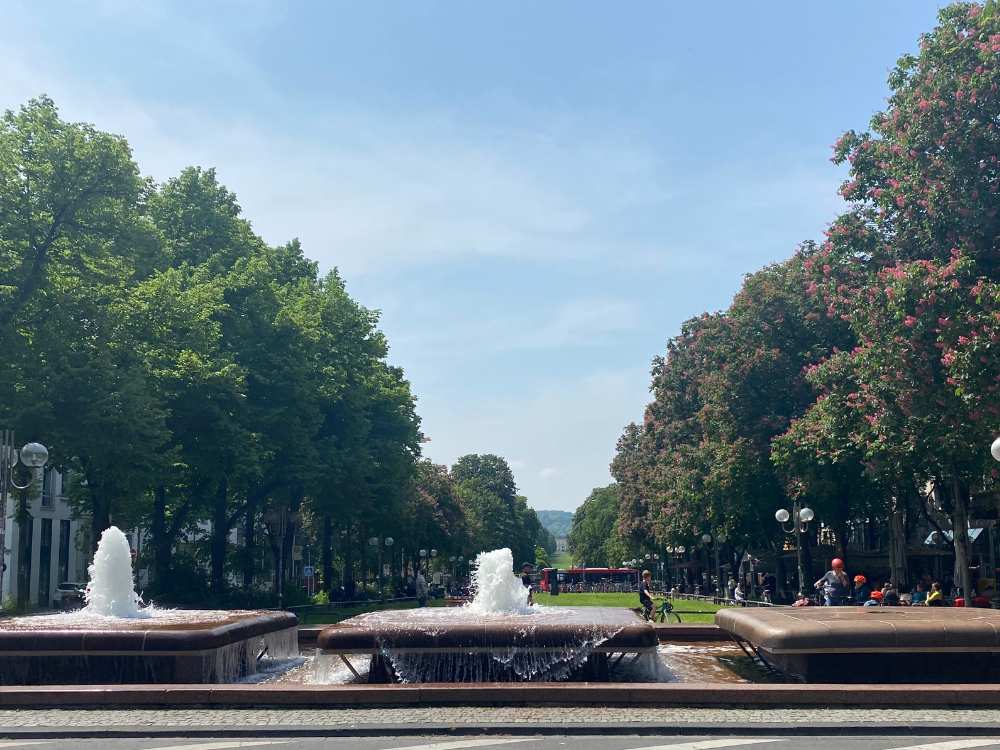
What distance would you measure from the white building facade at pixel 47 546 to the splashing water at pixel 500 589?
137ft

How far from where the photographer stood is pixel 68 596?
2104 inches

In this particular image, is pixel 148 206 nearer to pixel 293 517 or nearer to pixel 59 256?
pixel 59 256

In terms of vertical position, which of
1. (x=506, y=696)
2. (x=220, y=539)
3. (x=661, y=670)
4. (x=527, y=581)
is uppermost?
(x=220, y=539)

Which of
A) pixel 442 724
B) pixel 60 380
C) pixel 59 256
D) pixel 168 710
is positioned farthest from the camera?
pixel 59 256

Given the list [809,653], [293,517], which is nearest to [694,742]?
[809,653]

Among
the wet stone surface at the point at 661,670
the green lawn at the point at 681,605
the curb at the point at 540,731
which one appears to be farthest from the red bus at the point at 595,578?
the curb at the point at 540,731

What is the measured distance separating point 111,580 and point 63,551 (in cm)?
4912

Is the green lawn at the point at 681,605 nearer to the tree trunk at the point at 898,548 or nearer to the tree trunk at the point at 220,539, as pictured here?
the tree trunk at the point at 898,548

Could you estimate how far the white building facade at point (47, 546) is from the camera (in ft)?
187

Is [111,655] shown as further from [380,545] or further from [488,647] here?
[380,545]

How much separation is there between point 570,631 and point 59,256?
21.4 m

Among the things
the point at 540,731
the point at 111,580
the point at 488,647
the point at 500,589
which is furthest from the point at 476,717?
the point at 111,580

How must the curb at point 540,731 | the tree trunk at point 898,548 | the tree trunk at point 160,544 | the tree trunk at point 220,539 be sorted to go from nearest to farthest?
the curb at point 540,731, the tree trunk at point 160,544, the tree trunk at point 220,539, the tree trunk at point 898,548

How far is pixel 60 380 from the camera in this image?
93.9 feet
